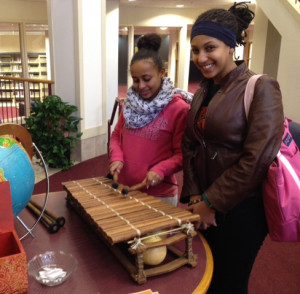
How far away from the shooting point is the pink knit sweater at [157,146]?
1545 mm

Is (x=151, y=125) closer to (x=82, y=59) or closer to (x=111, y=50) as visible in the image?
(x=82, y=59)

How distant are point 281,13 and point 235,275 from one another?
18.1 feet

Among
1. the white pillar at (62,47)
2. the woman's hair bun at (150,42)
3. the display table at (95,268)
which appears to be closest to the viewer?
the display table at (95,268)

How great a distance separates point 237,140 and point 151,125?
0.50 m

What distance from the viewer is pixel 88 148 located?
4871 millimetres

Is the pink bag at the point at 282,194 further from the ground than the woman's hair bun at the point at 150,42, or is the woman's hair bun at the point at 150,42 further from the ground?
the woman's hair bun at the point at 150,42

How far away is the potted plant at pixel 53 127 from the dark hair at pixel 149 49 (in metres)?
2.81

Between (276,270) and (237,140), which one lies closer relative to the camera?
(237,140)

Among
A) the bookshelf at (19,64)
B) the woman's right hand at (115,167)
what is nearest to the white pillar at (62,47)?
the woman's right hand at (115,167)

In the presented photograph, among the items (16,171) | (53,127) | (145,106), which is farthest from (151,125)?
(53,127)

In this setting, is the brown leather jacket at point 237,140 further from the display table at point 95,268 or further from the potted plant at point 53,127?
the potted plant at point 53,127

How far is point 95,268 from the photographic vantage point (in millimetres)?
1068

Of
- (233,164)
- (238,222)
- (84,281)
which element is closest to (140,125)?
(233,164)

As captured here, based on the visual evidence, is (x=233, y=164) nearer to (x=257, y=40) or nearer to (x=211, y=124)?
(x=211, y=124)
